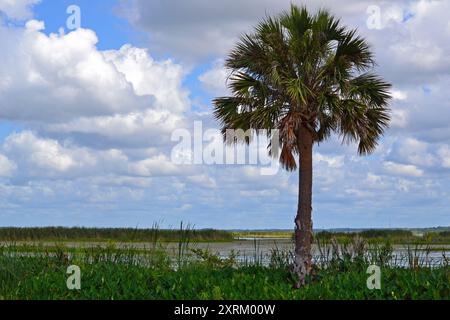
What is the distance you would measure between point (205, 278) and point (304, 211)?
364cm

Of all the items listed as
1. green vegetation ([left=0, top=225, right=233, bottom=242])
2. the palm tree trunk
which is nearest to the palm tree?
the palm tree trunk

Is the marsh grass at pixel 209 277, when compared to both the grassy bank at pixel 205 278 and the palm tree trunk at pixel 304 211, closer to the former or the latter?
the grassy bank at pixel 205 278

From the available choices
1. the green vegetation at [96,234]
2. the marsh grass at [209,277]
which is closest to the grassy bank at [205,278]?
the marsh grass at [209,277]

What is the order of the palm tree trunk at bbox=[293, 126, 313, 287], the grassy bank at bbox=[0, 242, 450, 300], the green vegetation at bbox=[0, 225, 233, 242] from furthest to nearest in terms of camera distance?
the green vegetation at bbox=[0, 225, 233, 242]
the palm tree trunk at bbox=[293, 126, 313, 287]
the grassy bank at bbox=[0, 242, 450, 300]

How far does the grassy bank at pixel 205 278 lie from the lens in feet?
40.2

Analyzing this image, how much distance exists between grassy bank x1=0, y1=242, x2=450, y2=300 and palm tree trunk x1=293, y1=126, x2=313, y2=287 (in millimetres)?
309

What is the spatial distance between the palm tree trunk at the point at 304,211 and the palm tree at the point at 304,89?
2cm

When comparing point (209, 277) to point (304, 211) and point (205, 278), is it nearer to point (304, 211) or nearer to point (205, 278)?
point (205, 278)

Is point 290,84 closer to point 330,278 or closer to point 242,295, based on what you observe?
point 330,278

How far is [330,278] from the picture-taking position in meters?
13.8

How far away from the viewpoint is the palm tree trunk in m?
15.5

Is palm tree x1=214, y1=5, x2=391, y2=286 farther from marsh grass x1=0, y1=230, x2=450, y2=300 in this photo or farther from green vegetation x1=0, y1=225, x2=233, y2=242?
green vegetation x1=0, y1=225, x2=233, y2=242
